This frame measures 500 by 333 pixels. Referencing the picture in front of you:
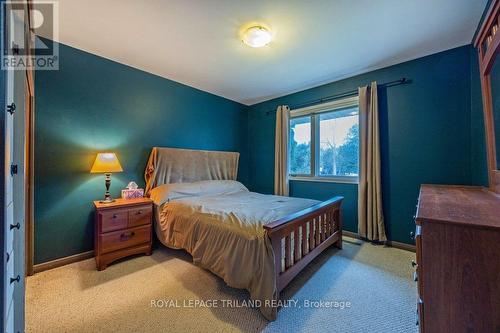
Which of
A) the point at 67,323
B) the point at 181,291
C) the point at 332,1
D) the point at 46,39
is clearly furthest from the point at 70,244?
the point at 332,1

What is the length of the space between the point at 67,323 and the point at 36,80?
2.37 m

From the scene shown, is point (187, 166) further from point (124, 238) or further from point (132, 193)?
point (124, 238)

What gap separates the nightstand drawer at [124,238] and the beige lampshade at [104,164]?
72cm

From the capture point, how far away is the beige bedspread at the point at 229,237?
1.48m

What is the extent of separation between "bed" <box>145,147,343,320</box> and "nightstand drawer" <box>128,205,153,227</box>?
0.11 m

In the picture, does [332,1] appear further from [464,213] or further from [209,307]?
[209,307]

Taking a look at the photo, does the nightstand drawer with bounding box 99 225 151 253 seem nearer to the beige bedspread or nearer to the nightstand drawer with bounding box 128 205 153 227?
the nightstand drawer with bounding box 128 205 153 227

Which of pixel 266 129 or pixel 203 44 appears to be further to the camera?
pixel 266 129

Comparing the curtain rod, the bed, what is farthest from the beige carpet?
the curtain rod

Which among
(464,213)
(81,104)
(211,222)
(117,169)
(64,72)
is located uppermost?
(64,72)

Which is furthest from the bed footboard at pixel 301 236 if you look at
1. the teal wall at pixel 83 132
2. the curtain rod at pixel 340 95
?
the teal wall at pixel 83 132

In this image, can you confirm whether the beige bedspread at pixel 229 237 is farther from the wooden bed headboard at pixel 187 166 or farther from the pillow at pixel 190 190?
the wooden bed headboard at pixel 187 166

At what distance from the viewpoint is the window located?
3.19 metres

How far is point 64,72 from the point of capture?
228cm
